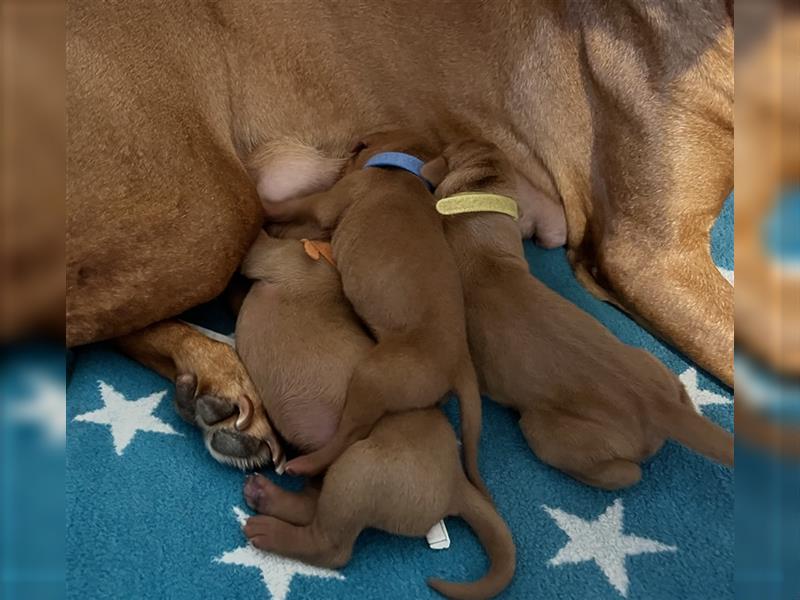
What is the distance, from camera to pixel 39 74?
0.53 m

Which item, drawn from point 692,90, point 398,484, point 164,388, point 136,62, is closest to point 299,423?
point 398,484

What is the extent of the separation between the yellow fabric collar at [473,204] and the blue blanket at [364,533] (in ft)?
1.24

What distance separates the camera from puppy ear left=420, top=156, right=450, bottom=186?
1.64 meters

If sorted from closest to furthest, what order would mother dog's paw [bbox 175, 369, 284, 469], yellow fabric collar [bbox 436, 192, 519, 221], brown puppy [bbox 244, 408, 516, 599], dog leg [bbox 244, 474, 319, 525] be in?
brown puppy [bbox 244, 408, 516, 599] < dog leg [bbox 244, 474, 319, 525] < mother dog's paw [bbox 175, 369, 284, 469] < yellow fabric collar [bbox 436, 192, 519, 221]

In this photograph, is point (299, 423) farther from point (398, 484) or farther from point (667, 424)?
point (667, 424)

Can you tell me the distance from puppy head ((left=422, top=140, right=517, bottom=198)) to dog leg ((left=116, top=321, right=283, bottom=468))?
21.1 inches

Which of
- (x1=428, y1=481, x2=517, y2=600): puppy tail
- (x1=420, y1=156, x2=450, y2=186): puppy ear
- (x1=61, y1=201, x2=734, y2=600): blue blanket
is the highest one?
(x1=420, y1=156, x2=450, y2=186): puppy ear

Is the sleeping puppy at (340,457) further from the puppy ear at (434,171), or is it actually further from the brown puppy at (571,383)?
the puppy ear at (434,171)

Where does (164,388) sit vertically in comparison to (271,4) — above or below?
below

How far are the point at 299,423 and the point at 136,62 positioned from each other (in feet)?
2.60

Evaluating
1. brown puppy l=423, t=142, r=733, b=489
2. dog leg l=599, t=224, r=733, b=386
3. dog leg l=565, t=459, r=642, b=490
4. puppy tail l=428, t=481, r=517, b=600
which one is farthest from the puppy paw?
dog leg l=599, t=224, r=733, b=386

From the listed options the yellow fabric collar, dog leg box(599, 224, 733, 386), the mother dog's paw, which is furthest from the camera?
dog leg box(599, 224, 733, 386)

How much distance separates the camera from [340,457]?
1186mm

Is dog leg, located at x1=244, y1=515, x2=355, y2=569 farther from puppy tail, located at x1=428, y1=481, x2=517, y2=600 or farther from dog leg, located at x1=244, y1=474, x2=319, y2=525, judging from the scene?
puppy tail, located at x1=428, y1=481, x2=517, y2=600
